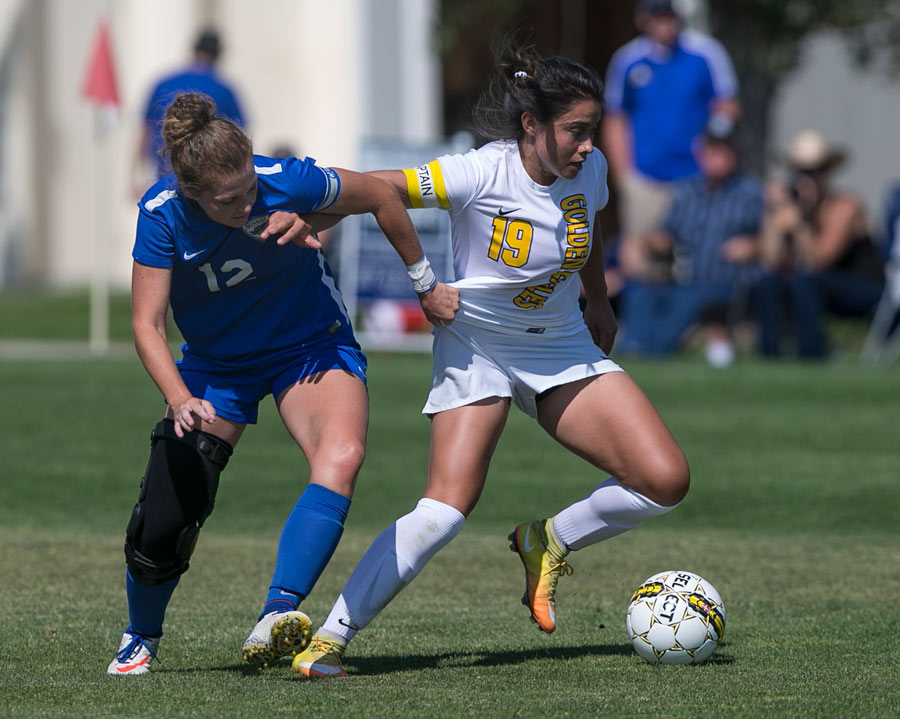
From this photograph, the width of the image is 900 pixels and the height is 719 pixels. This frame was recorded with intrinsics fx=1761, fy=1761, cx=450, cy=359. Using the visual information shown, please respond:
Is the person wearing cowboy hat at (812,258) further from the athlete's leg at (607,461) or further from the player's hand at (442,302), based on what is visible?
the player's hand at (442,302)

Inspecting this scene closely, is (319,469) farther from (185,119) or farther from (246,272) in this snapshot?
(185,119)

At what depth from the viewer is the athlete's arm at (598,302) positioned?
6082mm

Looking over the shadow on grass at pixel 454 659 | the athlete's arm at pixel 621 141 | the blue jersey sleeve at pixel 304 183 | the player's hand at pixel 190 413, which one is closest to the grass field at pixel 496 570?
the shadow on grass at pixel 454 659

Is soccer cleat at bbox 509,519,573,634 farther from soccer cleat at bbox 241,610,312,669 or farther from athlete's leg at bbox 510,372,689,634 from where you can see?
soccer cleat at bbox 241,610,312,669

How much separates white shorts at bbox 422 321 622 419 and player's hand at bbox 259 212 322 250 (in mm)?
645

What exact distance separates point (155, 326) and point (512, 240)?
1192 mm

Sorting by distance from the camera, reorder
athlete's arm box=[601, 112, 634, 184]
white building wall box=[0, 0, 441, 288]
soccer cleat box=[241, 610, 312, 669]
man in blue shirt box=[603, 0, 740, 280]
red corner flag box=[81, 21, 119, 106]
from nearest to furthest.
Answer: soccer cleat box=[241, 610, 312, 669]
man in blue shirt box=[603, 0, 740, 280]
athlete's arm box=[601, 112, 634, 184]
red corner flag box=[81, 21, 119, 106]
white building wall box=[0, 0, 441, 288]

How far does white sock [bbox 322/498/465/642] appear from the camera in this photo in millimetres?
5465

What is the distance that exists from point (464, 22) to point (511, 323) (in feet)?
56.4

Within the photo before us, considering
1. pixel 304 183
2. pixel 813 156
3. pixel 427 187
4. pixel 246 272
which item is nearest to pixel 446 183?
pixel 427 187

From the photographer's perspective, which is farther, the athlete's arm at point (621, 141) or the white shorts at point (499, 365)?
the athlete's arm at point (621, 141)

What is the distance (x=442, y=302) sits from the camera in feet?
18.5

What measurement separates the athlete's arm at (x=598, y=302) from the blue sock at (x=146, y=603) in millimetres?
1770

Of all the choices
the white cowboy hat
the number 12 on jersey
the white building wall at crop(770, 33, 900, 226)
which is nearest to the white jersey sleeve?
the number 12 on jersey
